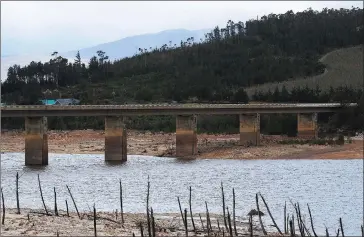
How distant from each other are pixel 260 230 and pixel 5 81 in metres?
159

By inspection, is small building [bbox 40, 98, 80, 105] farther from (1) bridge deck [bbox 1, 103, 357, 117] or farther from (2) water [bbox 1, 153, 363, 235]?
(2) water [bbox 1, 153, 363, 235]

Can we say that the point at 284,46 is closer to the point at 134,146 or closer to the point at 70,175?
the point at 134,146

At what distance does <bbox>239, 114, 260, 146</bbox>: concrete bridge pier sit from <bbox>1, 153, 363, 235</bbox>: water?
15.6 m

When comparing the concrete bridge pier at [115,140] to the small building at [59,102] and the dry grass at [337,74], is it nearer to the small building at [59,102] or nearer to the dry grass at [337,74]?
the small building at [59,102]

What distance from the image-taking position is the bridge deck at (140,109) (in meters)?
82.2

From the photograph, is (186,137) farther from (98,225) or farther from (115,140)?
(98,225)

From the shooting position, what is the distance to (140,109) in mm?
89938

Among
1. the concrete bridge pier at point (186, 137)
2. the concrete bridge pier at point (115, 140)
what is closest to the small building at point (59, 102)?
the concrete bridge pier at point (186, 137)

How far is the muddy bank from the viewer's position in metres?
32.0

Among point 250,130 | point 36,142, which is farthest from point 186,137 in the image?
point 36,142

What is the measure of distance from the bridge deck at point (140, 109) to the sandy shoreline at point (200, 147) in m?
4.88

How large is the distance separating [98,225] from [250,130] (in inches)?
2533

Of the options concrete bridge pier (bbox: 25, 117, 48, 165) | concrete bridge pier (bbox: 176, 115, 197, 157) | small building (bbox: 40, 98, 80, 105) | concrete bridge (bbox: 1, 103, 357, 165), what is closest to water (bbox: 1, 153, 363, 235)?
concrete bridge pier (bbox: 25, 117, 48, 165)

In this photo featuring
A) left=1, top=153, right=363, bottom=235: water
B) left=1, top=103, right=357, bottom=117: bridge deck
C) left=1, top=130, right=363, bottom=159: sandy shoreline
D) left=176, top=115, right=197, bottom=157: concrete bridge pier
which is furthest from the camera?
left=176, top=115, right=197, bottom=157: concrete bridge pier
